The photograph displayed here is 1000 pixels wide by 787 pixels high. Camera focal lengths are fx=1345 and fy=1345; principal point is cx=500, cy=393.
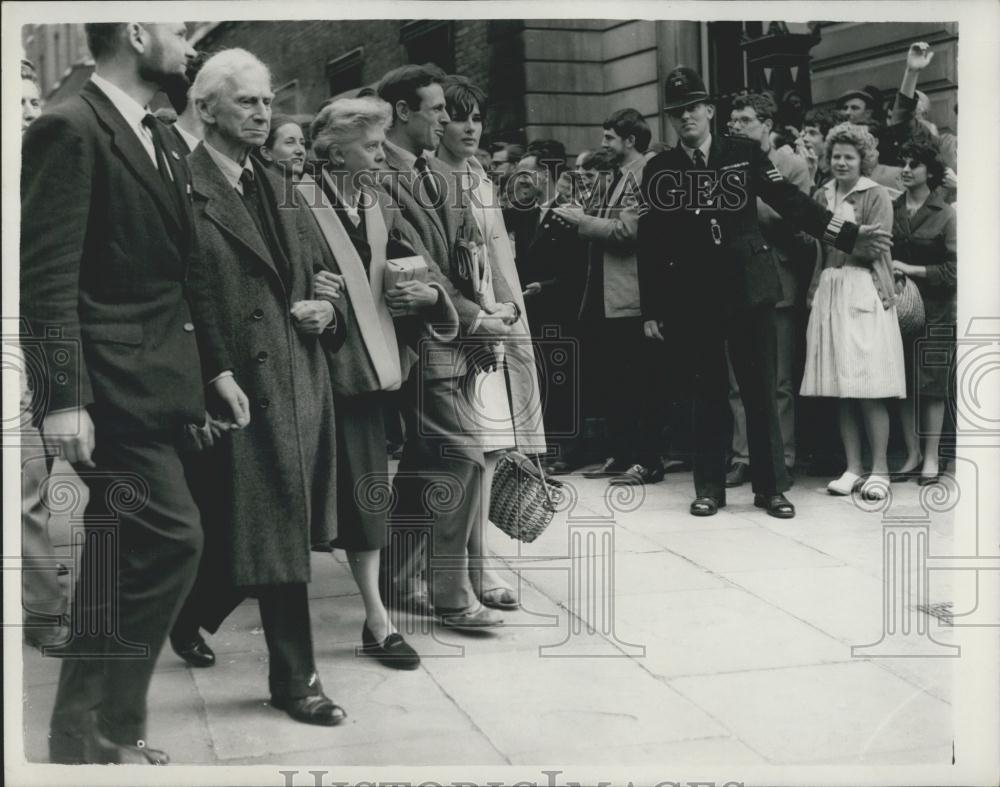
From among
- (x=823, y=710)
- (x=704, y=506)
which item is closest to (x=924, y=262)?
(x=704, y=506)

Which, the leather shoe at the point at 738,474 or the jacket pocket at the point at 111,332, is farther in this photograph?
the leather shoe at the point at 738,474

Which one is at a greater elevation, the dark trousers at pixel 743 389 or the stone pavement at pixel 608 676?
the dark trousers at pixel 743 389

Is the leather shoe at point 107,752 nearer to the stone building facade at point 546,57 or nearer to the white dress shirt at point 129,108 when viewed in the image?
the white dress shirt at point 129,108

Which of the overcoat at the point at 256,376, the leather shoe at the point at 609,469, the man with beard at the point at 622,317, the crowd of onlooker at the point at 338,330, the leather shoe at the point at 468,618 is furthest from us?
the man with beard at the point at 622,317

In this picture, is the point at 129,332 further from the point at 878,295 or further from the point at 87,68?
the point at 878,295

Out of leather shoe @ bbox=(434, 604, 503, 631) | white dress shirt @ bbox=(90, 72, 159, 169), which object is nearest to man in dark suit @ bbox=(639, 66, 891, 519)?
leather shoe @ bbox=(434, 604, 503, 631)

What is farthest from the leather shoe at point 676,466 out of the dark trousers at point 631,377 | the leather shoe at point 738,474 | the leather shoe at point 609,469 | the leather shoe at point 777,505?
the leather shoe at point 609,469

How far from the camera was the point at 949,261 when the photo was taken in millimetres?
6727

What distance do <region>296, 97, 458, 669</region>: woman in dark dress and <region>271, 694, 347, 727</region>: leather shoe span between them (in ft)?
1.50

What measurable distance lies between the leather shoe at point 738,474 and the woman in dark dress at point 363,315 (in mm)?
2855

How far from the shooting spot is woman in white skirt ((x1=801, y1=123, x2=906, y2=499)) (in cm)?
695

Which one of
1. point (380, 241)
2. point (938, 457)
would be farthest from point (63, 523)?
point (938, 457)

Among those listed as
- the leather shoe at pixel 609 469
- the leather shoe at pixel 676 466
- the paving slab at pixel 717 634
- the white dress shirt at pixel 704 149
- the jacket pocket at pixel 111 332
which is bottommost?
the paving slab at pixel 717 634

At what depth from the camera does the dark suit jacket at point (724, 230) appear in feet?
21.7
